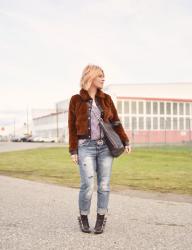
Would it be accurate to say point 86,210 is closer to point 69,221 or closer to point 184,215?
point 69,221

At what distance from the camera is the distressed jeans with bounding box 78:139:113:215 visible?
5742 mm

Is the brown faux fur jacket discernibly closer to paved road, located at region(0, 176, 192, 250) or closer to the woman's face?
the woman's face

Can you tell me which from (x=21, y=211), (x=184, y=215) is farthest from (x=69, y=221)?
(x=184, y=215)

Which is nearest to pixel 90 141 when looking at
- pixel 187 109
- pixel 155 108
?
pixel 155 108

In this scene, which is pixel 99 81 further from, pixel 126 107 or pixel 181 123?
pixel 181 123

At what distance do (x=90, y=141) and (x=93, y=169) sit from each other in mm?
312

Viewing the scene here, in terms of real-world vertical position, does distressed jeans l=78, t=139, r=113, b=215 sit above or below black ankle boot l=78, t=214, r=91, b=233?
above

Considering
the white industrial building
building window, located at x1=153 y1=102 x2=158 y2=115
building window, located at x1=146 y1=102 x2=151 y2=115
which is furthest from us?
building window, located at x1=153 y1=102 x2=158 y2=115

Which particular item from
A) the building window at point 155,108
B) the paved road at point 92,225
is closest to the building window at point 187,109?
the building window at point 155,108

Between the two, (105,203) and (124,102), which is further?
(124,102)

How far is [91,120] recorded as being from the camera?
5762 millimetres

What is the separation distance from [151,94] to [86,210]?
2747 inches

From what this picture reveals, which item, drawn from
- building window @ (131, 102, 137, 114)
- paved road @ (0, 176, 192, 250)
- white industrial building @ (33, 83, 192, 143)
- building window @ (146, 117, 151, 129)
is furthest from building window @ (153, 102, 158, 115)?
paved road @ (0, 176, 192, 250)

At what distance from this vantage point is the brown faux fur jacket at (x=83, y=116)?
18.8 feet
